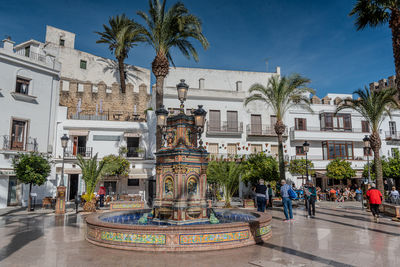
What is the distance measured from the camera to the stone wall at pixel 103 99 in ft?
104

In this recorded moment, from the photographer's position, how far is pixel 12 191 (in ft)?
67.3

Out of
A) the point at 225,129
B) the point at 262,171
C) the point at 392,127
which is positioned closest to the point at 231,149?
the point at 225,129

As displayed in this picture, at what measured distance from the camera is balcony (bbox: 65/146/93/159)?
2505cm

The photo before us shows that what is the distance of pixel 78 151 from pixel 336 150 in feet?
84.4

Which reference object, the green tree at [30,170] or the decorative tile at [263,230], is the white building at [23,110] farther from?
the decorative tile at [263,230]

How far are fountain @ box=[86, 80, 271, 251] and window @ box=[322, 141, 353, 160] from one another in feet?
78.6

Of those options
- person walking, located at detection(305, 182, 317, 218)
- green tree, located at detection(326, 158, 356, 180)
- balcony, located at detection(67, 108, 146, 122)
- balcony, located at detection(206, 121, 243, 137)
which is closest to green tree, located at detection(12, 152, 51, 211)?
balcony, located at detection(67, 108, 146, 122)

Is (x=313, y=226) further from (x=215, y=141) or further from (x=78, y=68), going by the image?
(x=78, y=68)

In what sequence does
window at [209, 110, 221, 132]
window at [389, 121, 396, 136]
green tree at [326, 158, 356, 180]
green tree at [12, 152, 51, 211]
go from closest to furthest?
Result: green tree at [12, 152, 51, 211]
green tree at [326, 158, 356, 180]
window at [209, 110, 221, 132]
window at [389, 121, 396, 136]

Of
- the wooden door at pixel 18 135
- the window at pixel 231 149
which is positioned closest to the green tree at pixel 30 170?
the wooden door at pixel 18 135

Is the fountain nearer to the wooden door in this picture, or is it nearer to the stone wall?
the wooden door

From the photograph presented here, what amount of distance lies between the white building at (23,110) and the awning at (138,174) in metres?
5.92

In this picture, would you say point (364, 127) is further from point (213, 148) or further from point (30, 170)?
point (30, 170)

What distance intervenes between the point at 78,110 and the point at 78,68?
22.5 feet
